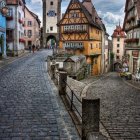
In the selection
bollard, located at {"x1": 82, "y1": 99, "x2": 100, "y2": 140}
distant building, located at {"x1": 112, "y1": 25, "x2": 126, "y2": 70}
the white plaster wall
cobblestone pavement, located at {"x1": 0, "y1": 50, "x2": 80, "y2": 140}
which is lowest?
cobblestone pavement, located at {"x1": 0, "y1": 50, "x2": 80, "y2": 140}

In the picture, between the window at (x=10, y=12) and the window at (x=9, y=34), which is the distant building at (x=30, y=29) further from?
the window at (x=10, y=12)

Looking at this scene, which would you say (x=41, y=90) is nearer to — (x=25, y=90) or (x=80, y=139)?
(x=25, y=90)

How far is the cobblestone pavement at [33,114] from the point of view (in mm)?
9070

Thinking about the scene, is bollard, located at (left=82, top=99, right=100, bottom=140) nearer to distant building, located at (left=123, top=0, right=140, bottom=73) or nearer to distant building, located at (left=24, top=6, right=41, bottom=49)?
distant building, located at (left=123, top=0, right=140, bottom=73)

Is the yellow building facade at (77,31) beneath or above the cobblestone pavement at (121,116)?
above

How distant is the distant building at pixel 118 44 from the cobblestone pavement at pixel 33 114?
7147cm

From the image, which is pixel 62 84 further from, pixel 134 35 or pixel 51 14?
pixel 51 14

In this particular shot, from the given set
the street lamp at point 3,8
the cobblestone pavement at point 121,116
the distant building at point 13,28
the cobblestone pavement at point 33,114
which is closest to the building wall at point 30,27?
the distant building at point 13,28

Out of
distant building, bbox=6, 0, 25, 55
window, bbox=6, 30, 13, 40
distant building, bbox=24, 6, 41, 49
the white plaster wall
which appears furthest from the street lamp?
the white plaster wall

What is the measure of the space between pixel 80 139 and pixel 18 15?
38976 millimetres

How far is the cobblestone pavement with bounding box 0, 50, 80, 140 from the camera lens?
29.8 ft

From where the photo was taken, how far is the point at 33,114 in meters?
11.3

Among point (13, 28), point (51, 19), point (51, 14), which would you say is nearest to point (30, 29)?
point (51, 19)

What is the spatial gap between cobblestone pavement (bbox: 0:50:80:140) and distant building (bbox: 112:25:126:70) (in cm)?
7147
